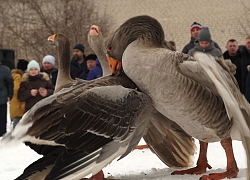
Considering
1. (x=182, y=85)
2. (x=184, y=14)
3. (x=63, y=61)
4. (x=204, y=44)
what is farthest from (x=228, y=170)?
(x=184, y=14)

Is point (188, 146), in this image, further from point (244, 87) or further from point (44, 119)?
point (244, 87)

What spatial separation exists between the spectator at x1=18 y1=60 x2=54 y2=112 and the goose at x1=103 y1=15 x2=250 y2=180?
6336mm

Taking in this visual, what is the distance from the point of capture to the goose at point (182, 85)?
392 cm

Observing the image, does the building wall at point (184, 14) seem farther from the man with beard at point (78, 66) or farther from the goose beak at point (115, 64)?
the goose beak at point (115, 64)

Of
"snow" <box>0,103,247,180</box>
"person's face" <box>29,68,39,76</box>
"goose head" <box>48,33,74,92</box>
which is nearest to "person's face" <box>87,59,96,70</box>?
"person's face" <box>29,68,39,76</box>

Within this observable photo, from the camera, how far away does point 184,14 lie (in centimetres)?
3148

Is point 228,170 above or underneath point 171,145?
above

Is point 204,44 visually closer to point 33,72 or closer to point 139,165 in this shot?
point 139,165

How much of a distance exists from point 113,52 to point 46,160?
→ 3.30 feet

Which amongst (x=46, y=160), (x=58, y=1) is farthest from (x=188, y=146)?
(x=58, y=1)

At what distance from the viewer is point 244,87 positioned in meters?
10.6

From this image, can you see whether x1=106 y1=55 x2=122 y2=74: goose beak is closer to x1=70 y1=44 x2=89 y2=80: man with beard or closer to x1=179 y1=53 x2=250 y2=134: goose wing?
x1=179 y1=53 x2=250 y2=134: goose wing

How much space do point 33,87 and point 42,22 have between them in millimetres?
17701

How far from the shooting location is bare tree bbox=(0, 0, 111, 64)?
86.9ft
